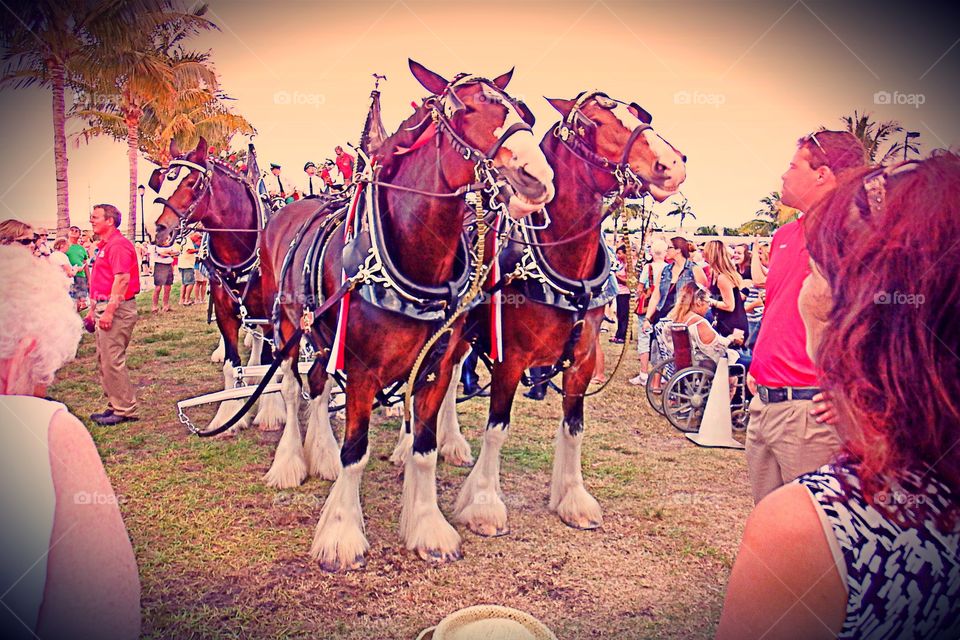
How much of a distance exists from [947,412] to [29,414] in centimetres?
174

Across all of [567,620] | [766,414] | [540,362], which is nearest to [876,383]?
[766,414]

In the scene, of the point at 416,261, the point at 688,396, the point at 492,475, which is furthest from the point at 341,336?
the point at 688,396

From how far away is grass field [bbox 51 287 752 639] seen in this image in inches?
121

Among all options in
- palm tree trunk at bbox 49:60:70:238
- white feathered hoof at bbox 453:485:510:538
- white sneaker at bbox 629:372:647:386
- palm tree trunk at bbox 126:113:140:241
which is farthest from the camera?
palm tree trunk at bbox 126:113:140:241

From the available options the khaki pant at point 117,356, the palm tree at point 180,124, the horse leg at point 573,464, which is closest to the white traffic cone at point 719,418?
the horse leg at point 573,464

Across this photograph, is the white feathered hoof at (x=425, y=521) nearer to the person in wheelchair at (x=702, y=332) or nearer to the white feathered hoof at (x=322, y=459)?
the white feathered hoof at (x=322, y=459)

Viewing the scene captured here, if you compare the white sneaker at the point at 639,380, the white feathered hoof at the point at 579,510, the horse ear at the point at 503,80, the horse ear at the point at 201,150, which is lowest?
the white feathered hoof at the point at 579,510

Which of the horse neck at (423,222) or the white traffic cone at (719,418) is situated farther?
the white traffic cone at (719,418)

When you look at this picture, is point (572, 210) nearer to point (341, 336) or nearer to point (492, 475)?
point (341, 336)

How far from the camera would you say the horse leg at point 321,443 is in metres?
4.89

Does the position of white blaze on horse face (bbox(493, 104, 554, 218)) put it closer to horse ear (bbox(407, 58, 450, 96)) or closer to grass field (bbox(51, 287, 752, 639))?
horse ear (bbox(407, 58, 450, 96))

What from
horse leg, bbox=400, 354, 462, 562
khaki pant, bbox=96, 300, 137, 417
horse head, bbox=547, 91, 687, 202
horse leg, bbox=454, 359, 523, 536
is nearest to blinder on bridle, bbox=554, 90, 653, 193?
horse head, bbox=547, 91, 687, 202

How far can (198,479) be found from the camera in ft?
15.3

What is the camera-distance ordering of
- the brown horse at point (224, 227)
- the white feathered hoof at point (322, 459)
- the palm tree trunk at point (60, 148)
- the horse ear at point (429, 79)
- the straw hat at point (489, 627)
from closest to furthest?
the straw hat at point (489, 627) → the horse ear at point (429, 79) → the white feathered hoof at point (322, 459) → the brown horse at point (224, 227) → the palm tree trunk at point (60, 148)
